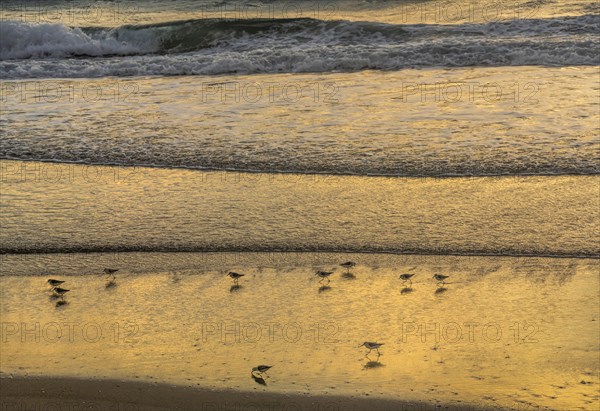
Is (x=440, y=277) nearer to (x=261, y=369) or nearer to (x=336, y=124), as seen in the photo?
(x=261, y=369)

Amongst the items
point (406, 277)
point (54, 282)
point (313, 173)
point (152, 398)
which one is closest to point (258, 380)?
point (152, 398)

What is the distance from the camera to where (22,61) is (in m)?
18.1

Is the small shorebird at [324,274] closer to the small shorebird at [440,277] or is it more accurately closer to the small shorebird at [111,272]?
the small shorebird at [440,277]

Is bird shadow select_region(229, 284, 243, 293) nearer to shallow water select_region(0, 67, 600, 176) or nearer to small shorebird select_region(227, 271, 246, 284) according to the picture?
small shorebird select_region(227, 271, 246, 284)

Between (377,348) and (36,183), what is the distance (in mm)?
4766

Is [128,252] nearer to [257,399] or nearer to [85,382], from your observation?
[85,382]

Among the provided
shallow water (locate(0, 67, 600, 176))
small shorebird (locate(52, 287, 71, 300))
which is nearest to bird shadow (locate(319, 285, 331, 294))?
small shorebird (locate(52, 287, 71, 300))

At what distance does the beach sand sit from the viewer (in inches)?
174

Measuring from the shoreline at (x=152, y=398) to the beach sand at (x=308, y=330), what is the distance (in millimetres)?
11

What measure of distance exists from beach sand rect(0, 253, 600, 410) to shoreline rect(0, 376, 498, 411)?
0.04ft

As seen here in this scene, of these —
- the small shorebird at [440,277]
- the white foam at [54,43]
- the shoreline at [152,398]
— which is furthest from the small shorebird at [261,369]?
the white foam at [54,43]

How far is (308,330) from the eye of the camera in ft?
16.6

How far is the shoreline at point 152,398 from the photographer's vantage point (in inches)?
168

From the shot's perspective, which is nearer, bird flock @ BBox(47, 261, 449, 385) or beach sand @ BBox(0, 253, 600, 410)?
beach sand @ BBox(0, 253, 600, 410)
